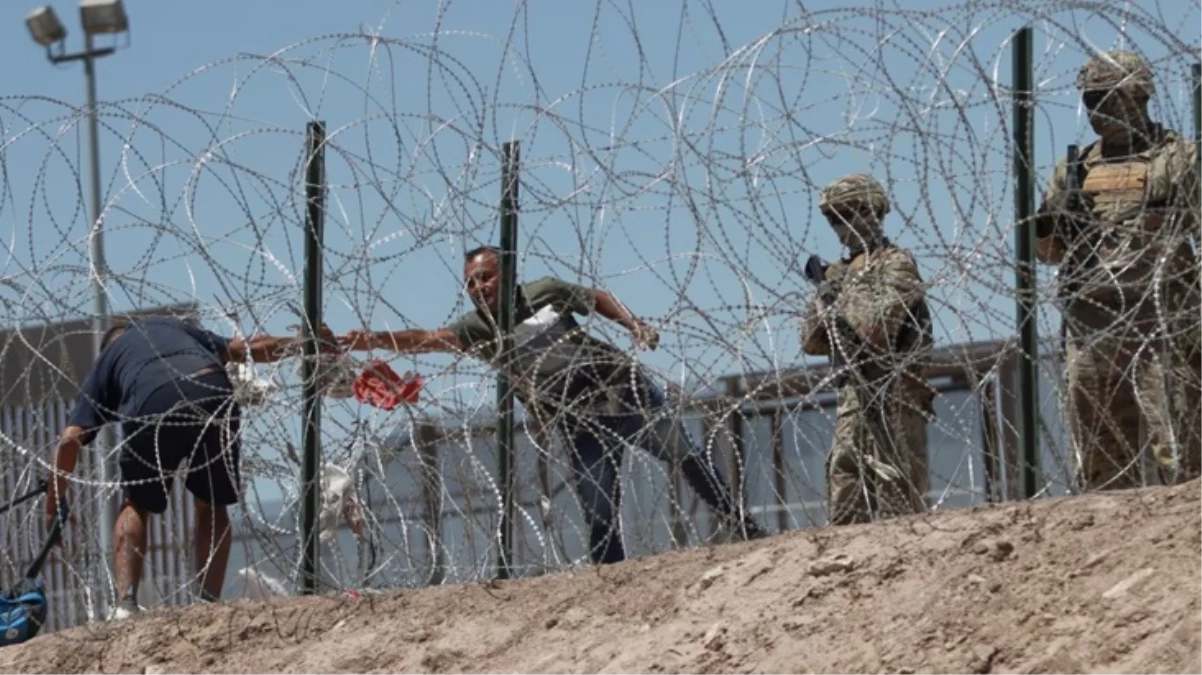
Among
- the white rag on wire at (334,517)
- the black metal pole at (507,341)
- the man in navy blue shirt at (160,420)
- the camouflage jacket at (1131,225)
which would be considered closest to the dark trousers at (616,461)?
the black metal pole at (507,341)

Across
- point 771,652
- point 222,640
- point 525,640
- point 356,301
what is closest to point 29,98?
point 356,301

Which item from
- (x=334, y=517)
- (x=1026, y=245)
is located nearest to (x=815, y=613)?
(x=1026, y=245)

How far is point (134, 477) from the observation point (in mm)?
8188

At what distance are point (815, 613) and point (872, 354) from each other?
1024 mm

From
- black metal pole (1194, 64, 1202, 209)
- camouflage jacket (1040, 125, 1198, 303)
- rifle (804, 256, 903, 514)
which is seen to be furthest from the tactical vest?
rifle (804, 256, 903, 514)

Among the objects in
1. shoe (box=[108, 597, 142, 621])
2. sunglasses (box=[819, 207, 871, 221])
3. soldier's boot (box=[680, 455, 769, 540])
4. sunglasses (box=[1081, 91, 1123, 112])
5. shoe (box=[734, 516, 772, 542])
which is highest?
sunglasses (box=[1081, 91, 1123, 112])

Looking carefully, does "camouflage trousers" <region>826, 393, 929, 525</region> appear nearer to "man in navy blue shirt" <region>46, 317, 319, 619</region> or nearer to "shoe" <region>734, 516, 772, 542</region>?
"shoe" <region>734, 516, 772, 542</region>

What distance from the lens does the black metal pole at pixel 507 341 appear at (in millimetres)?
7332

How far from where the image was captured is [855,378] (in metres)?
7.06

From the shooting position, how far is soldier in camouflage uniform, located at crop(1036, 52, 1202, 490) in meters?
6.58

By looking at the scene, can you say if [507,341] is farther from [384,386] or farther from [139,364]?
[139,364]

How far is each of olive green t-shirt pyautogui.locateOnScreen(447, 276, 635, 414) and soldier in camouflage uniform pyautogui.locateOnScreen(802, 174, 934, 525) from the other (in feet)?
1.94

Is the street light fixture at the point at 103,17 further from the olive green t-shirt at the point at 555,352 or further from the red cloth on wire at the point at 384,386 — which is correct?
the red cloth on wire at the point at 384,386

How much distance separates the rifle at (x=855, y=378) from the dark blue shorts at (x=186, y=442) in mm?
1689
